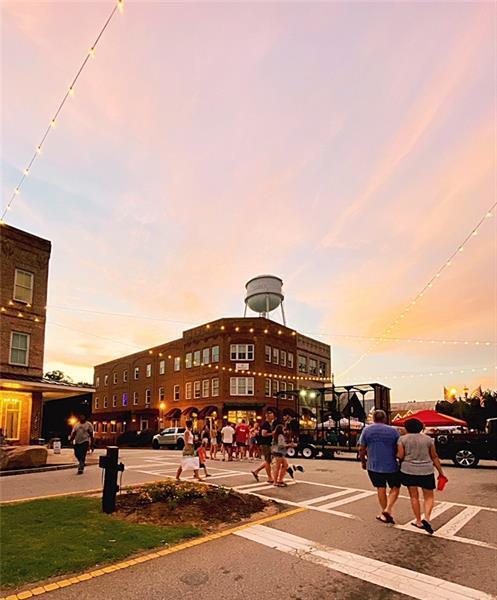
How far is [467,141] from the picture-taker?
1378cm

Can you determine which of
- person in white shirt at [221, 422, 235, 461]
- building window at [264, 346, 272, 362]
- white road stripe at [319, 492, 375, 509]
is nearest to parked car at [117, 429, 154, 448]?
building window at [264, 346, 272, 362]

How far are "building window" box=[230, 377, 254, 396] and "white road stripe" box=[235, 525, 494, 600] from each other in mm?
34501

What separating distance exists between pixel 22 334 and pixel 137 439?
21249 millimetres

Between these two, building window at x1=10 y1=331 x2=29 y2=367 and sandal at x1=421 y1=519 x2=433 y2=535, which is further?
building window at x1=10 y1=331 x2=29 y2=367

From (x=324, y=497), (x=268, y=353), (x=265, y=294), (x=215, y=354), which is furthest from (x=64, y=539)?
(x=265, y=294)

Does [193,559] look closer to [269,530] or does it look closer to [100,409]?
[269,530]

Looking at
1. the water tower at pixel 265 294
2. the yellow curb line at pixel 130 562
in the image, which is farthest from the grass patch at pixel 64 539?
the water tower at pixel 265 294

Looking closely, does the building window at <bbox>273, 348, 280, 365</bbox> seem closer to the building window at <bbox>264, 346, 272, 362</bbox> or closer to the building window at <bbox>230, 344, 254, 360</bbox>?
the building window at <bbox>264, 346, 272, 362</bbox>

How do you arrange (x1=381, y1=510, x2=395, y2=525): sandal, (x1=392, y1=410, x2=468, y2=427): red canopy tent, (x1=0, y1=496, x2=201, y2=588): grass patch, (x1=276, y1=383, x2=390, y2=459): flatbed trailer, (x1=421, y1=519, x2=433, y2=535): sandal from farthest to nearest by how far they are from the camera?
(x1=276, y1=383, x2=390, y2=459): flatbed trailer
(x1=392, y1=410, x2=468, y2=427): red canopy tent
(x1=381, y1=510, x2=395, y2=525): sandal
(x1=421, y1=519, x2=433, y2=535): sandal
(x1=0, y1=496, x2=201, y2=588): grass patch

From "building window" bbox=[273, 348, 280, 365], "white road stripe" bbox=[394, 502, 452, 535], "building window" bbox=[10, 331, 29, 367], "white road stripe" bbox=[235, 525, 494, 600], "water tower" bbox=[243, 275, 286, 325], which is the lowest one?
"white road stripe" bbox=[394, 502, 452, 535]

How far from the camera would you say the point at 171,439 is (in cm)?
3350

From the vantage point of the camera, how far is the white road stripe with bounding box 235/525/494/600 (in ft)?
14.7

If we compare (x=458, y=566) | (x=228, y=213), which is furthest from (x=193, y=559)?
(x=228, y=213)

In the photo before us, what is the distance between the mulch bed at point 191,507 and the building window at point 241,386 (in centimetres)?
3214
